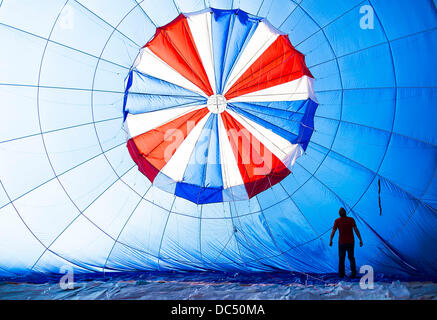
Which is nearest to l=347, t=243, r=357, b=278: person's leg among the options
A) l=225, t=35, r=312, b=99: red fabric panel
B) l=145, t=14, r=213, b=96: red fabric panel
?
l=225, t=35, r=312, b=99: red fabric panel

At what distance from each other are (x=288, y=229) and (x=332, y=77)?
2114 millimetres

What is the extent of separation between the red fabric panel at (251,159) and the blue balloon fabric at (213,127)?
6.1 inches

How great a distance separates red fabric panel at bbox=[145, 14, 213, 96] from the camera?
4707 mm

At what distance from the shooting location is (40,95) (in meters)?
4.75

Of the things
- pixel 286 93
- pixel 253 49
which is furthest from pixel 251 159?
pixel 253 49

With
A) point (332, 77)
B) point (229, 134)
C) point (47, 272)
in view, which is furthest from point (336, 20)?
point (47, 272)

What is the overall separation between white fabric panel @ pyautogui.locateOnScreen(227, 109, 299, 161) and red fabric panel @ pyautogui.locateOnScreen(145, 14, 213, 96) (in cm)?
60

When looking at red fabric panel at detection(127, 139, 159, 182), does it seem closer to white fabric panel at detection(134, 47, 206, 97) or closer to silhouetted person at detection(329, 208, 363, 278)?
white fabric panel at detection(134, 47, 206, 97)

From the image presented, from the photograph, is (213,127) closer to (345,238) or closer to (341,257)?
(345,238)

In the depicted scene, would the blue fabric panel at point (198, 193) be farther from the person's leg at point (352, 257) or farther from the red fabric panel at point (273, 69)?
the person's leg at point (352, 257)
